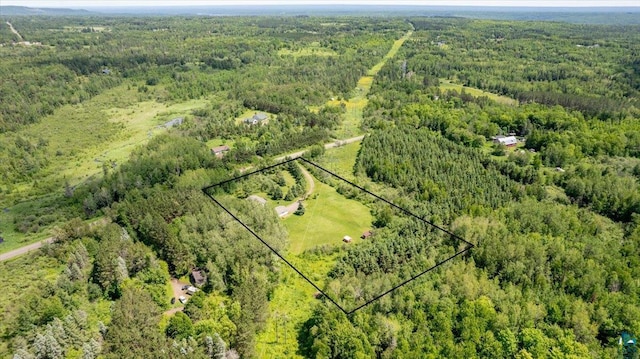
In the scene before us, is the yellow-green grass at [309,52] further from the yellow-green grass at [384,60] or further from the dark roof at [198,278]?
the dark roof at [198,278]

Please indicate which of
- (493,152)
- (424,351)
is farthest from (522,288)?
(493,152)

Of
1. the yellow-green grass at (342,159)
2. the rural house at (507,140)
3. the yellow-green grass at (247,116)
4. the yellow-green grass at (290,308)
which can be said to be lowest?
the yellow-green grass at (290,308)

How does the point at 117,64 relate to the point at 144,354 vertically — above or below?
above

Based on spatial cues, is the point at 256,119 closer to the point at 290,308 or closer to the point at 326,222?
the point at 326,222

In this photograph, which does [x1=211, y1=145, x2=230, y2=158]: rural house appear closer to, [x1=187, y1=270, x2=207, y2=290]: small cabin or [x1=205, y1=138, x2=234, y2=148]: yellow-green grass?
[x1=205, y1=138, x2=234, y2=148]: yellow-green grass

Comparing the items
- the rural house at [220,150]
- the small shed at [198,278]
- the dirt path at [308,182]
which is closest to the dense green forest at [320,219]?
the dirt path at [308,182]

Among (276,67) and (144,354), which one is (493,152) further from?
(276,67)
